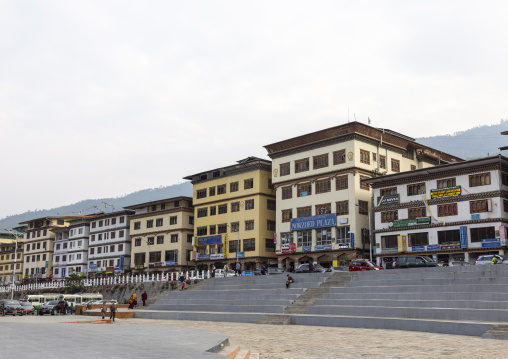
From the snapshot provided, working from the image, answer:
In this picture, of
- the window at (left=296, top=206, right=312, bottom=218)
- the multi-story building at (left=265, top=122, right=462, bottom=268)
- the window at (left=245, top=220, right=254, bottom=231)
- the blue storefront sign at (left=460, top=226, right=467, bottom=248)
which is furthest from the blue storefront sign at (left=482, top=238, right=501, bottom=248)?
the window at (left=245, top=220, right=254, bottom=231)

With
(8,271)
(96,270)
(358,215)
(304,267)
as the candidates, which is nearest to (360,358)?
(304,267)

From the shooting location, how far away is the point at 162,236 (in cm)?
9150

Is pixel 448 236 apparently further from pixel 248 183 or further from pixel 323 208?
pixel 248 183

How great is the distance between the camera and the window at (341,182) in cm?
6515

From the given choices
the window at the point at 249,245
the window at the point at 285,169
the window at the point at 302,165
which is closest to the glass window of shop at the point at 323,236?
the window at the point at 302,165

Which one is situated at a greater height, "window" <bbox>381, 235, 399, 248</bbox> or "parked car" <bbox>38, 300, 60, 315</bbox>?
"window" <bbox>381, 235, 399, 248</bbox>

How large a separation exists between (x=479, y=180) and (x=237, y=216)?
3392 centimetres

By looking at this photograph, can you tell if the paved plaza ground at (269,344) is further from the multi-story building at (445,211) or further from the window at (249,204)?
the window at (249,204)

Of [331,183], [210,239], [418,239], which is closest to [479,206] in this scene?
[418,239]

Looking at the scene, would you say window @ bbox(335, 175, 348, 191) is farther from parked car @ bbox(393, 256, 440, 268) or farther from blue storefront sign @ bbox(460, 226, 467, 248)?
parked car @ bbox(393, 256, 440, 268)

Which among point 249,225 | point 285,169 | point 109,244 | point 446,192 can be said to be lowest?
point 109,244

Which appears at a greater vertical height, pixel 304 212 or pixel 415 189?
pixel 415 189

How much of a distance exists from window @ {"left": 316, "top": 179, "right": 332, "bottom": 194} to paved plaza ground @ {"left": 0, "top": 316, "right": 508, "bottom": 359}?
128ft

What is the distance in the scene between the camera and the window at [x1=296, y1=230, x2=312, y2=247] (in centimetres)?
6775
